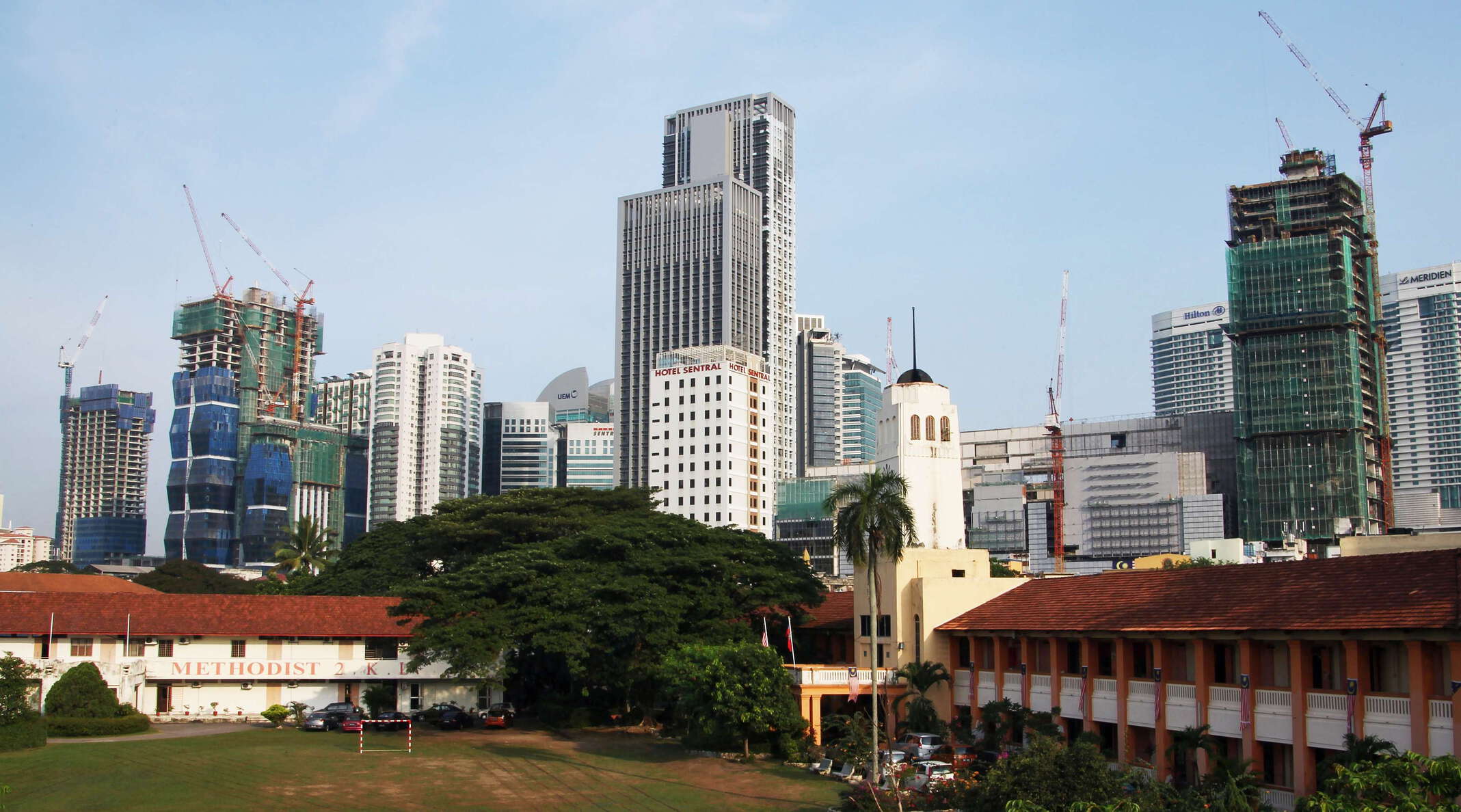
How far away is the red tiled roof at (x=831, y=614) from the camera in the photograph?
6291 cm

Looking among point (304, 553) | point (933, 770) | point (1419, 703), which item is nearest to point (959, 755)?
point (933, 770)

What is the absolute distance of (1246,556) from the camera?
454 feet

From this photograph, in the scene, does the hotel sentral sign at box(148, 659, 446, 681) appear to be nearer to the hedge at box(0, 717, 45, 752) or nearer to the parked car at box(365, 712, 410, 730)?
A: the parked car at box(365, 712, 410, 730)

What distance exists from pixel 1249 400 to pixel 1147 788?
148 metres

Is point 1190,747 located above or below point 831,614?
below

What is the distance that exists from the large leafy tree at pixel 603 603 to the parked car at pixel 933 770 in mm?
16115

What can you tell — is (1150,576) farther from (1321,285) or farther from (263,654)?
(1321,285)

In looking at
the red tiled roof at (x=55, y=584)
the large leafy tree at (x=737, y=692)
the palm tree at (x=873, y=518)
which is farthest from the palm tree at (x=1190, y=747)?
the red tiled roof at (x=55, y=584)

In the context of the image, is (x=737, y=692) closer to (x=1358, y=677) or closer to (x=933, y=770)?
(x=933, y=770)

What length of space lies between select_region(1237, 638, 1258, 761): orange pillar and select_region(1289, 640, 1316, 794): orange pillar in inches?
50.2

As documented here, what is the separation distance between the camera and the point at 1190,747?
122 feet

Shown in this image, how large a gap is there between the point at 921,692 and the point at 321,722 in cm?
2671

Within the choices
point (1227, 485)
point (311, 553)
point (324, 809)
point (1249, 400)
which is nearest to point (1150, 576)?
point (324, 809)

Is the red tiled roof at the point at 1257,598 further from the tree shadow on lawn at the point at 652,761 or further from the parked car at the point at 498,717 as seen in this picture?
the parked car at the point at 498,717
